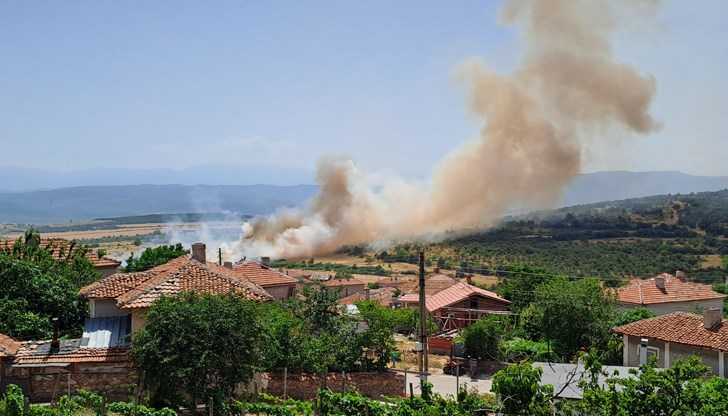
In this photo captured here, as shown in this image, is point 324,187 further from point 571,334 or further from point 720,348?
point 720,348

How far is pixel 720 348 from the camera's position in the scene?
3069 centimetres

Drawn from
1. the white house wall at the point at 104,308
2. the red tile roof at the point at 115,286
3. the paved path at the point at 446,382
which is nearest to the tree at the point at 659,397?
the paved path at the point at 446,382

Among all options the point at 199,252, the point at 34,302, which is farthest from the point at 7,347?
the point at 199,252

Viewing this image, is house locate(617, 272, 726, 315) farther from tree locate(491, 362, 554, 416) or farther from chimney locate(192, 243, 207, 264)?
tree locate(491, 362, 554, 416)

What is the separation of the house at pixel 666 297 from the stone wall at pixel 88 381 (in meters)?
34.4

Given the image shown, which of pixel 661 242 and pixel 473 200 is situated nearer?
pixel 473 200

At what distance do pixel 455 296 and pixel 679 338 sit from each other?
816 inches

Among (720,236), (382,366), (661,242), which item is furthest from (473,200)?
(382,366)

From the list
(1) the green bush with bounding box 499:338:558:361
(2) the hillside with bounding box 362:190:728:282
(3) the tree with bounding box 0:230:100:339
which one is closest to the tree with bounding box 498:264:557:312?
(1) the green bush with bounding box 499:338:558:361

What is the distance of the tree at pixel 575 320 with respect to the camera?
1574 inches

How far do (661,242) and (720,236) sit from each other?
10936 millimetres

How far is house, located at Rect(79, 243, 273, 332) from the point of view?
87.9ft

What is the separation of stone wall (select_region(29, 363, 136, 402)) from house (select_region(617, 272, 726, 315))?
113 ft

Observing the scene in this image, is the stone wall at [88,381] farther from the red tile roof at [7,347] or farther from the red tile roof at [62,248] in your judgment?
the red tile roof at [62,248]
